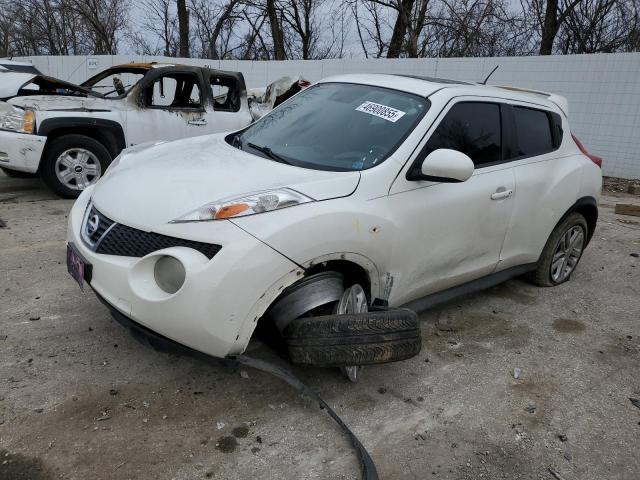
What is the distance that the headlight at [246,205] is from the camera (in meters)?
2.44

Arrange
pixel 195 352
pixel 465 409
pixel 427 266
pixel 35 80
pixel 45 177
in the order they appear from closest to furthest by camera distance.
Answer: pixel 195 352
pixel 465 409
pixel 427 266
pixel 45 177
pixel 35 80

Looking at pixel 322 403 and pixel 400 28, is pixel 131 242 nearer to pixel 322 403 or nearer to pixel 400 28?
pixel 322 403

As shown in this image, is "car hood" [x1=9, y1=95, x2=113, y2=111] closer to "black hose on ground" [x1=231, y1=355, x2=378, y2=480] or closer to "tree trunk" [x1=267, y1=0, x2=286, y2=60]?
"black hose on ground" [x1=231, y1=355, x2=378, y2=480]

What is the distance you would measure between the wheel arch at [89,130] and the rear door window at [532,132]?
4820 mm

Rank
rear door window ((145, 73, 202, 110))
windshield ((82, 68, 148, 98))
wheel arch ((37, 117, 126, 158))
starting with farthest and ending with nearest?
windshield ((82, 68, 148, 98)) → rear door window ((145, 73, 202, 110)) → wheel arch ((37, 117, 126, 158))

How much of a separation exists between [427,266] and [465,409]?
0.83 metres

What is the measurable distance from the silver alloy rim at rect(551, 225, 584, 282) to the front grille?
321 centimetres

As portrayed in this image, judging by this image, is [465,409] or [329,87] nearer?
[465,409]

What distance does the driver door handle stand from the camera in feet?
11.3

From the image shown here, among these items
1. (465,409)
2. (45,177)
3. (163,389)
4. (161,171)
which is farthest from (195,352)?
(45,177)

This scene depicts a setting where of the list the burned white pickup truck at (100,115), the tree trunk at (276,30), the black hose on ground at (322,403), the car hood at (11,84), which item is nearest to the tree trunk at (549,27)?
the tree trunk at (276,30)

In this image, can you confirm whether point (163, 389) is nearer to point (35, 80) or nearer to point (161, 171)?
point (161, 171)

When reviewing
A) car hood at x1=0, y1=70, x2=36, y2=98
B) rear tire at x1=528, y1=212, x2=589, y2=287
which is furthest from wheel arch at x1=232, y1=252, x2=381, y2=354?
car hood at x1=0, y1=70, x2=36, y2=98

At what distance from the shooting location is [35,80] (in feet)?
23.0
